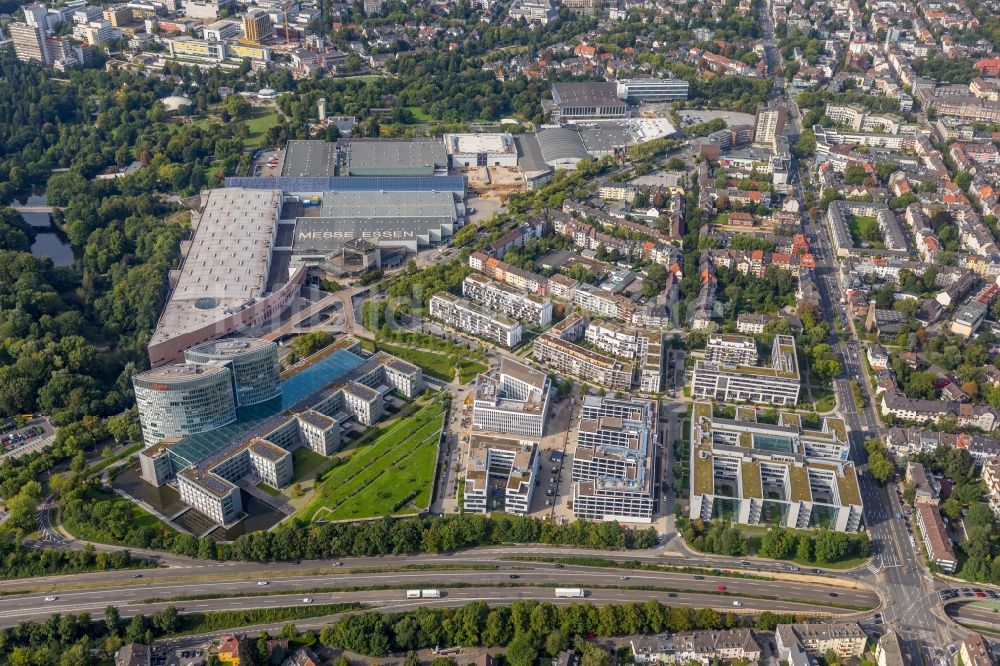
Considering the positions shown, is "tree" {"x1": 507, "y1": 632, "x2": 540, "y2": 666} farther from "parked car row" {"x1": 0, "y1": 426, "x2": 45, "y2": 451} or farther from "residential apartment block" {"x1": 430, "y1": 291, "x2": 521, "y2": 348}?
"parked car row" {"x1": 0, "y1": 426, "x2": 45, "y2": 451}

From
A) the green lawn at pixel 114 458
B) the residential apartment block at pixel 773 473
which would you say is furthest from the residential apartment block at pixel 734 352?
the green lawn at pixel 114 458

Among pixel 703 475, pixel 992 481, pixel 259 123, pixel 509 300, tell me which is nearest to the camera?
pixel 703 475

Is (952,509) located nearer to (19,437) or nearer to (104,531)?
(104,531)

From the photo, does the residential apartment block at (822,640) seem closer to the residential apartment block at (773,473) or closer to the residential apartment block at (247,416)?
the residential apartment block at (773,473)

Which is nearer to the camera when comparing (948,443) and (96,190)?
(948,443)

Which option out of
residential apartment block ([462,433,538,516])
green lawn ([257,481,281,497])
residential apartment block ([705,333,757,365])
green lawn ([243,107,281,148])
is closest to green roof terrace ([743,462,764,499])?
residential apartment block ([462,433,538,516])

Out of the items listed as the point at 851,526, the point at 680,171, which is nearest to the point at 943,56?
the point at 680,171

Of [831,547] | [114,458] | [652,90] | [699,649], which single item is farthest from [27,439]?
[652,90]

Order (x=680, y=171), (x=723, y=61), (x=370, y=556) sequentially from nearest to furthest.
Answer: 1. (x=370, y=556)
2. (x=680, y=171)
3. (x=723, y=61)

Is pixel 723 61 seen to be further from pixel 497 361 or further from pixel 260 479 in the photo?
pixel 260 479
